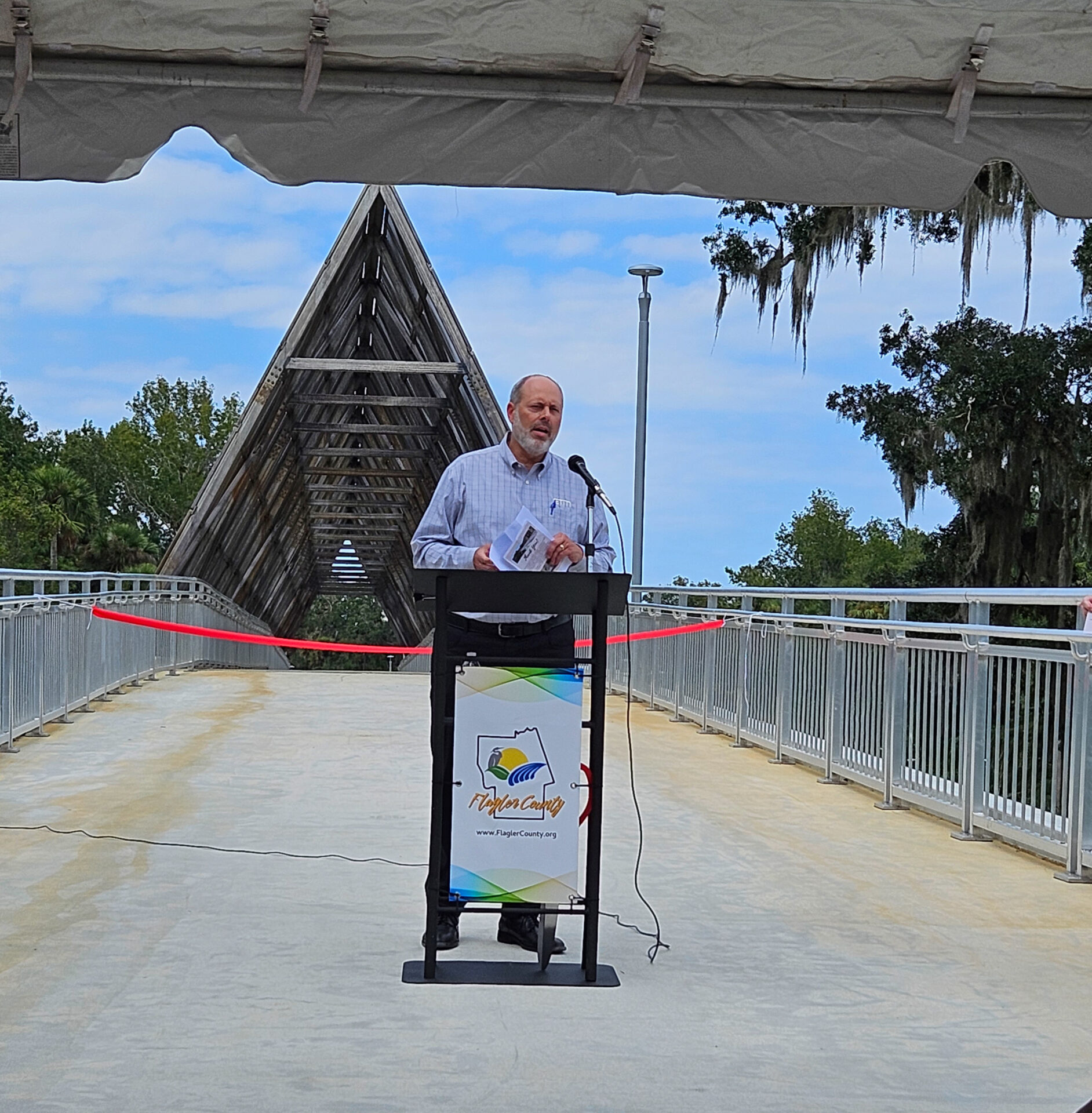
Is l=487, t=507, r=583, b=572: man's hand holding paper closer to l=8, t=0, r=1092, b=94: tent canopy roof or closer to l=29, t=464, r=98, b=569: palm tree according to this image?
l=8, t=0, r=1092, b=94: tent canopy roof

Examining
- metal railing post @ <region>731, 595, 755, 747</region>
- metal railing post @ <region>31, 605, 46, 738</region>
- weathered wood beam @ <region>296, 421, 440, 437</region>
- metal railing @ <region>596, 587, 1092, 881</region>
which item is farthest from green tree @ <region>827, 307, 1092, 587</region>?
metal railing post @ <region>31, 605, 46, 738</region>

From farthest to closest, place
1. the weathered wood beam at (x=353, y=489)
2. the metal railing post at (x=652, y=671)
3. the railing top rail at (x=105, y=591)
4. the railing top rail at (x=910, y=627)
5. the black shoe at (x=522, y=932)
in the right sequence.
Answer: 1. the weathered wood beam at (x=353, y=489)
2. the metal railing post at (x=652, y=671)
3. the railing top rail at (x=105, y=591)
4. the railing top rail at (x=910, y=627)
5. the black shoe at (x=522, y=932)

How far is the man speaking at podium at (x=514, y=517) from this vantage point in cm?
473

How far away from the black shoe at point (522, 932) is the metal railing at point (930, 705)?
8.41 ft

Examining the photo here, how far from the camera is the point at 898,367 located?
24297 mm

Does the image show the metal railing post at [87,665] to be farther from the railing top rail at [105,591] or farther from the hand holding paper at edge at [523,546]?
the hand holding paper at edge at [523,546]

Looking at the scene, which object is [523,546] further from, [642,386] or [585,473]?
[642,386]

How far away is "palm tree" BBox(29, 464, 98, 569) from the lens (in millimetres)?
58812

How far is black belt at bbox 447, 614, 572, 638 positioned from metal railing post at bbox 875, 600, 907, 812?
3.95 m

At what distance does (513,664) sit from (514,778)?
34 cm

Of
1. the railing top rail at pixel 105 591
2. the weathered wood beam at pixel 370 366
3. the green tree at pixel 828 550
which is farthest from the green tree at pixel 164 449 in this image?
the weathered wood beam at pixel 370 366

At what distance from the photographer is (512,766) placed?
173 inches

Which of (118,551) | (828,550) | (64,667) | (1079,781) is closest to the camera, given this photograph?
(1079,781)

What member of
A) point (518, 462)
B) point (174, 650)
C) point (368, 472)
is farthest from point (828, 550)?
point (518, 462)
